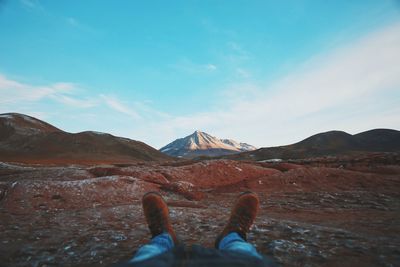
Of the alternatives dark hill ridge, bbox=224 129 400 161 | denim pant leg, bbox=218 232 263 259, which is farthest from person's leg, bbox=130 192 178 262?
dark hill ridge, bbox=224 129 400 161

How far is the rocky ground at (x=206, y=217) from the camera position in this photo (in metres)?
3.93

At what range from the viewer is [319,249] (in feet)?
13.1

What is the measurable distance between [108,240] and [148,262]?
304cm

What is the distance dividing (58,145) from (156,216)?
3652 inches

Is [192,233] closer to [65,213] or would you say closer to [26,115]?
[65,213]

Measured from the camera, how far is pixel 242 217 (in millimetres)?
3795

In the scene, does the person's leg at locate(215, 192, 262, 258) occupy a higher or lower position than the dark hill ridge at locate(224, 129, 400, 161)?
lower

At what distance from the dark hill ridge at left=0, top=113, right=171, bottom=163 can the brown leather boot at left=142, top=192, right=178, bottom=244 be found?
234 feet

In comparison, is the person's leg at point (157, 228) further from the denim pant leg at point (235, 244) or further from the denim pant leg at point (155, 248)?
the denim pant leg at point (235, 244)

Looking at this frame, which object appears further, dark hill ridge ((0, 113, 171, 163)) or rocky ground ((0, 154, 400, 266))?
dark hill ridge ((0, 113, 171, 163))

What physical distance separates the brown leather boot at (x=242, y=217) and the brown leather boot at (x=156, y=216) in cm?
75

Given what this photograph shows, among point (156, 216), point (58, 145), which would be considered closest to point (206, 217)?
point (156, 216)

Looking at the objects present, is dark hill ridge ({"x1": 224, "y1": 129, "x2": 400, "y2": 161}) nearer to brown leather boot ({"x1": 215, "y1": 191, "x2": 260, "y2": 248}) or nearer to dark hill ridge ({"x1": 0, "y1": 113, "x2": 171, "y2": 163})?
dark hill ridge ({"x1": 0, "y1": 113, "x2": 171, "y2": 163})

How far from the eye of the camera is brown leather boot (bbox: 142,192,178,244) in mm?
3504
